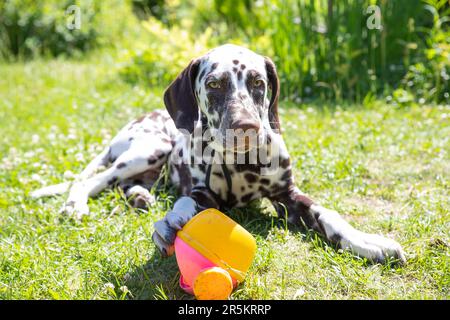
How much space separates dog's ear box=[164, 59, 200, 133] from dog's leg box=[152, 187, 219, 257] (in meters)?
0.46

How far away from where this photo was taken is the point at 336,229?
11.4 feet

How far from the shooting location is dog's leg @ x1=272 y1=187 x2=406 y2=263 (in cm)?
324

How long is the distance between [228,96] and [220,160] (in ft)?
1.93

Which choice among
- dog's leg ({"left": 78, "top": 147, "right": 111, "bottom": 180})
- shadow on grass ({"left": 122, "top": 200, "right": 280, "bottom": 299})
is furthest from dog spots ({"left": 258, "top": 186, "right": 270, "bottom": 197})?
dog's leg ({"left": 78, "top": 147, "right": 111, "bottom": 180})

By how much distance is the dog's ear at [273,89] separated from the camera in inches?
152

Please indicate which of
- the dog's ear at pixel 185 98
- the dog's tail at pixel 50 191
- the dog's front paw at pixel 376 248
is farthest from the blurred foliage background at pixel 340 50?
the dog's front paw at pixel 376 248

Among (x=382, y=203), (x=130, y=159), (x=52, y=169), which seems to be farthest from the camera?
(x=52, y=169)

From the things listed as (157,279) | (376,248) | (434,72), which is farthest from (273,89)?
(434,72)

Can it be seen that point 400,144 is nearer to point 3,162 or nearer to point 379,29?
point 379,29

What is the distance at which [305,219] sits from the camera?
12.5ft

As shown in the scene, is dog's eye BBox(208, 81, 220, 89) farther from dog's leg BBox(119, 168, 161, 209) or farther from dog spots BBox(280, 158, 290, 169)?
dog's leg BBox(119, 168, 161, 209)

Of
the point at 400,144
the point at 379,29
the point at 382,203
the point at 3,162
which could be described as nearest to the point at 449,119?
the point at 400,144

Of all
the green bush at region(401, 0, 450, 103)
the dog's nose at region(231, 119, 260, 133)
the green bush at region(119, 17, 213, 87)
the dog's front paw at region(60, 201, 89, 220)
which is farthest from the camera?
the green bush at region(119, 17, 213, 87)
